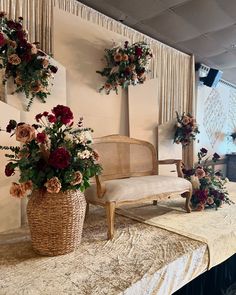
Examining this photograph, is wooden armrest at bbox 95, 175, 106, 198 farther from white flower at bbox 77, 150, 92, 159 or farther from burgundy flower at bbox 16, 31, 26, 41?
burgundy flower at bbox 16, 31, 26, 41

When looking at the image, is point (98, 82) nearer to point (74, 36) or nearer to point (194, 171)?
point (74, 36)

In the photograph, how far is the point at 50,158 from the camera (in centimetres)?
170

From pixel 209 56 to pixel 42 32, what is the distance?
10.7ft

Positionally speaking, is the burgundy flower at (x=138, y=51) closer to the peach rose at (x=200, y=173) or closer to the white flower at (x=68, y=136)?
the peach rose at (x=200, y=173)

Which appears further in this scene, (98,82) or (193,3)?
(98,82)

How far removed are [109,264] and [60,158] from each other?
0.75 m

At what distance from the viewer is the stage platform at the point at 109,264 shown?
4.75 feet

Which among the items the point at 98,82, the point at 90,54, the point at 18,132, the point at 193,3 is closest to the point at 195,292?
the point at 18,132

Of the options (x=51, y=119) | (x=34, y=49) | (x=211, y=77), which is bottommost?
(x=51, y=119)

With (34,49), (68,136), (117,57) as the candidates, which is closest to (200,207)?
(68,136)

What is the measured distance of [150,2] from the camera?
9.95ft

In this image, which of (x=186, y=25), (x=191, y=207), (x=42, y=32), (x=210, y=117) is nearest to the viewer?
(x=42, y=32)

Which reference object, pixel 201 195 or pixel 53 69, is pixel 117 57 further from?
pixel 201 195

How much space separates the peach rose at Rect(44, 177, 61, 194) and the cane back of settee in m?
1.13
